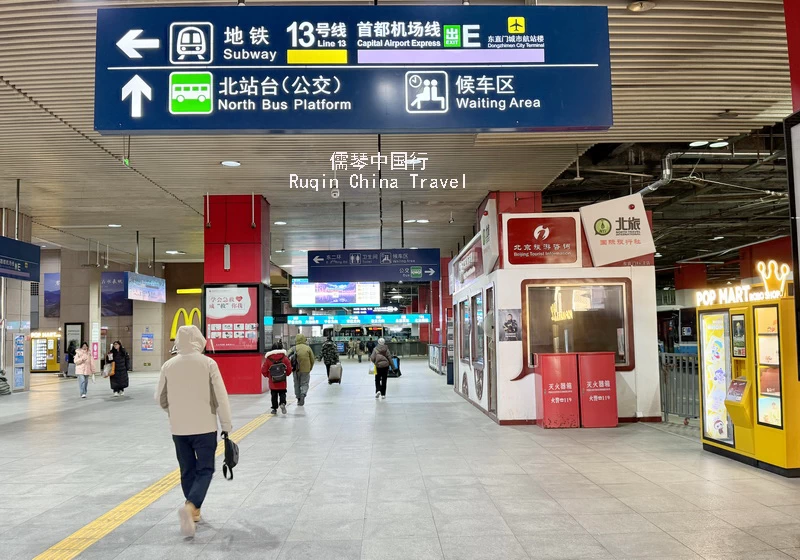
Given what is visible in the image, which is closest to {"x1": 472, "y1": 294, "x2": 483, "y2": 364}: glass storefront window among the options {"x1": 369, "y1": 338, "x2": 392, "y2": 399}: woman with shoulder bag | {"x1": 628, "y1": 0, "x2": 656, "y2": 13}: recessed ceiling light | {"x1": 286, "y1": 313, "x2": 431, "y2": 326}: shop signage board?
{"x1": 369, "y1": 338, "x2": 392, "y2": 399}: woman with shoulder bag

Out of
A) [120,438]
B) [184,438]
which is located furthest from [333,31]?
[120,438]

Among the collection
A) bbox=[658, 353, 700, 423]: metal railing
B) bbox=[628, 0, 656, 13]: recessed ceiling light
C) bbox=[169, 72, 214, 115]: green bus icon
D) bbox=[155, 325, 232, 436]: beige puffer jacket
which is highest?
bbox=[628, 0, 656, 13]: recessed ceiling light

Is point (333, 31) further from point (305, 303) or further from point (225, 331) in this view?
point (305, 303)

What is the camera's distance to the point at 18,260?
11828 mm

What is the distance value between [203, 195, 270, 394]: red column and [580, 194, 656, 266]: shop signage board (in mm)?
6572

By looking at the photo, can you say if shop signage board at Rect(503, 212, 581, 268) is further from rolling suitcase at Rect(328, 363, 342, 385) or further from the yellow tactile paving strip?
rolling suitcase at Rect(328, 363, 342, 385)

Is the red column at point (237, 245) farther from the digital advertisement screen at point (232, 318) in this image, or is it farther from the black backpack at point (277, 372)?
the black backpack at point (277, 372)

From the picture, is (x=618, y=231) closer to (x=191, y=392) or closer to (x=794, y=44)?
(x=794, y=44)

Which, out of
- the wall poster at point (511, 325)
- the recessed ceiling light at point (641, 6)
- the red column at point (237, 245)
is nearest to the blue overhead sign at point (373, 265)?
the red column at point (237, 245)

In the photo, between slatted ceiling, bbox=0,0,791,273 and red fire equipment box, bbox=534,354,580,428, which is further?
red fire equipment box, bbox=534,354,580,428

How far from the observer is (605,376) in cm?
868

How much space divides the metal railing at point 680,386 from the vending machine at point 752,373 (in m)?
2.08

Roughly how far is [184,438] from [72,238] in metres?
15.9

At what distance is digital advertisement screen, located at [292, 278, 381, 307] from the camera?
67.9 ft
